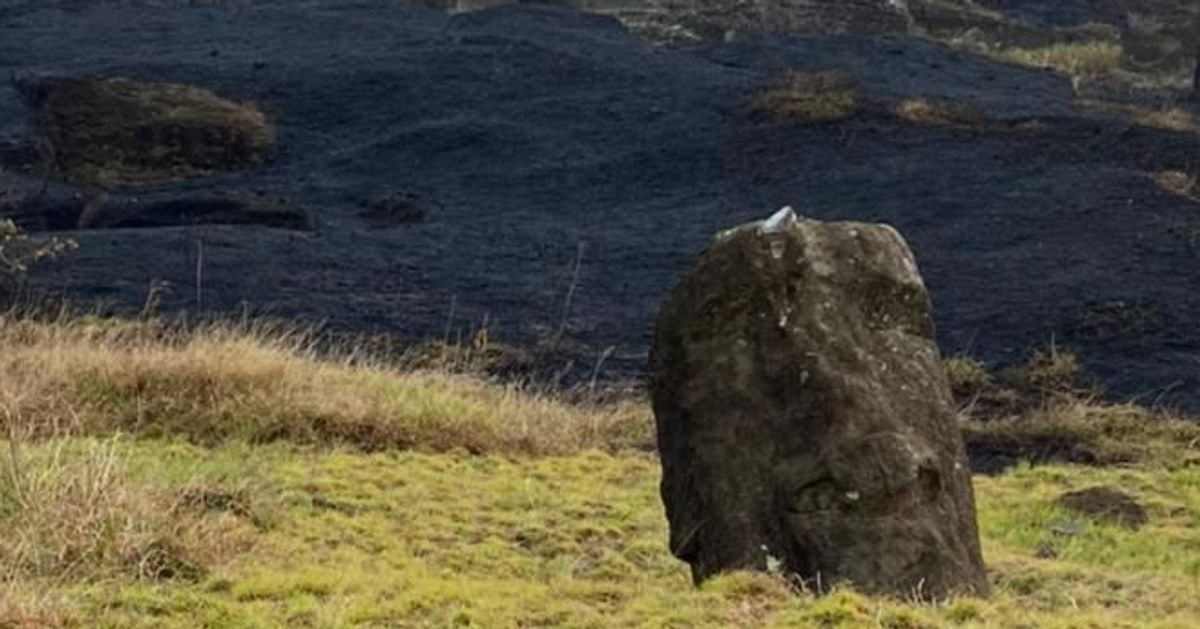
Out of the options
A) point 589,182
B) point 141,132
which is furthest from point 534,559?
point 141,132

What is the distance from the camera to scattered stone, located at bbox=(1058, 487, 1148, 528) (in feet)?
32.0

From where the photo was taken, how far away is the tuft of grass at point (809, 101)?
24.2 m

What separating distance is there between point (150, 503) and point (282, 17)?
29.0m

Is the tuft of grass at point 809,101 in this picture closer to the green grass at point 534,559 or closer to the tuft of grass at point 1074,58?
the tuft of grass at point 1074,58

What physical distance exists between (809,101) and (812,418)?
59.7ft

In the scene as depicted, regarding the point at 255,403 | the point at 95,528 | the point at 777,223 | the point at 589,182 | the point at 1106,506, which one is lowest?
the point at 589,182

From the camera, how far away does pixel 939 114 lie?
24.4 meters

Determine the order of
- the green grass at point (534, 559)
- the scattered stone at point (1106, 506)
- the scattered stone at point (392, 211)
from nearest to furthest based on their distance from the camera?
the green grass at point (534, 559)
the scattered stone at point (1106, 506)
the scattered stone at point (392, 211)

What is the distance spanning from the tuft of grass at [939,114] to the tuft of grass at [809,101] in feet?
2.26

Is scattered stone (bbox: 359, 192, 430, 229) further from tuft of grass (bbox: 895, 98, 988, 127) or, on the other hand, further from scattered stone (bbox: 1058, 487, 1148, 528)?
scattered stone (bbox: 1058, 487, 1148, 528)

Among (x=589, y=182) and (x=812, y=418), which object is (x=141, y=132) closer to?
(x=589, y=182)

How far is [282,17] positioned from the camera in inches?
1361

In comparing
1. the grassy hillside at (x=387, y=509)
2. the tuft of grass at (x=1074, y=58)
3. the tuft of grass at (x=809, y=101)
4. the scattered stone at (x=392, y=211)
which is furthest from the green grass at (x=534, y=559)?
the tuft of grass at (x=1074, y=58)

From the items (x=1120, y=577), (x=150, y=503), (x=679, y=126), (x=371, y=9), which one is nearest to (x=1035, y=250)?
(x=679, y=126)
